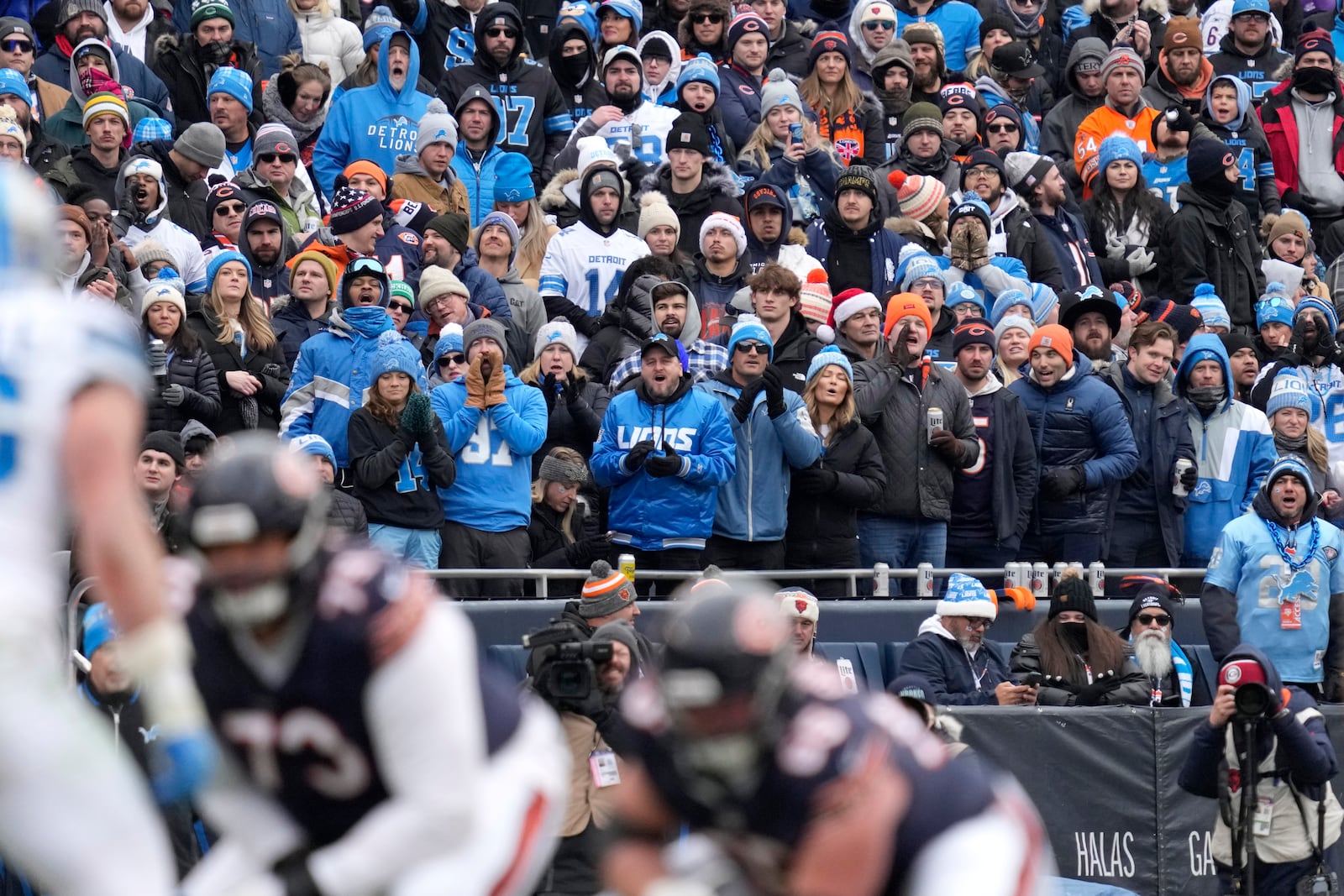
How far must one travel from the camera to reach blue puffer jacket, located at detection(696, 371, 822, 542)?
12508 mm

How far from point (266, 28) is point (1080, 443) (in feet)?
23.2

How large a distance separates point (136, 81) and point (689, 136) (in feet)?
13.0

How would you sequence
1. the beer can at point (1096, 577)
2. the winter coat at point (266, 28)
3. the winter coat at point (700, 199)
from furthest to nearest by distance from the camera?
the winter coat at point (266, 28)
the winter coat at point (700, 199)
the beer can at point (1096, 577)

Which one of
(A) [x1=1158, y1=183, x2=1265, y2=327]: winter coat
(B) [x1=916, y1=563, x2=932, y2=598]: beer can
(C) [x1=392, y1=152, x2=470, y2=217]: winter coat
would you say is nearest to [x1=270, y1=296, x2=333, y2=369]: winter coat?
(C) [x1=392, y1=152, x2=470, y2=217]: winter coat

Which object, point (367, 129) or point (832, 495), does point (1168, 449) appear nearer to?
point (832, 495)

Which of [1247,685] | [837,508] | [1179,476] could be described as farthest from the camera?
[1179,476]

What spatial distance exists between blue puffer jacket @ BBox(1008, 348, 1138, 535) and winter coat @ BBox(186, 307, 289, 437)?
4.68m

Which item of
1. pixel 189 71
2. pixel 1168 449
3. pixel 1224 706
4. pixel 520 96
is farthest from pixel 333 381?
pixel 1168 449

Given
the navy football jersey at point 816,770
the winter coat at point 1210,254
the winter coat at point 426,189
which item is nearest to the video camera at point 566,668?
the navy football jersey at point 816,770

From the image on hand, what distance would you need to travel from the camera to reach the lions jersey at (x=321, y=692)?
5094 millimetres

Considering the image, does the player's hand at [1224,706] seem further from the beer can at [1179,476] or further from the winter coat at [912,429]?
the beer can at [1179,476]

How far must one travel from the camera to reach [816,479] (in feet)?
40.9

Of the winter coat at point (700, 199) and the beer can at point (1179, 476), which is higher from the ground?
the winter coat at point (700, 199)

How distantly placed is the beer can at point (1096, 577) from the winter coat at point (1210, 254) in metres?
4.61
